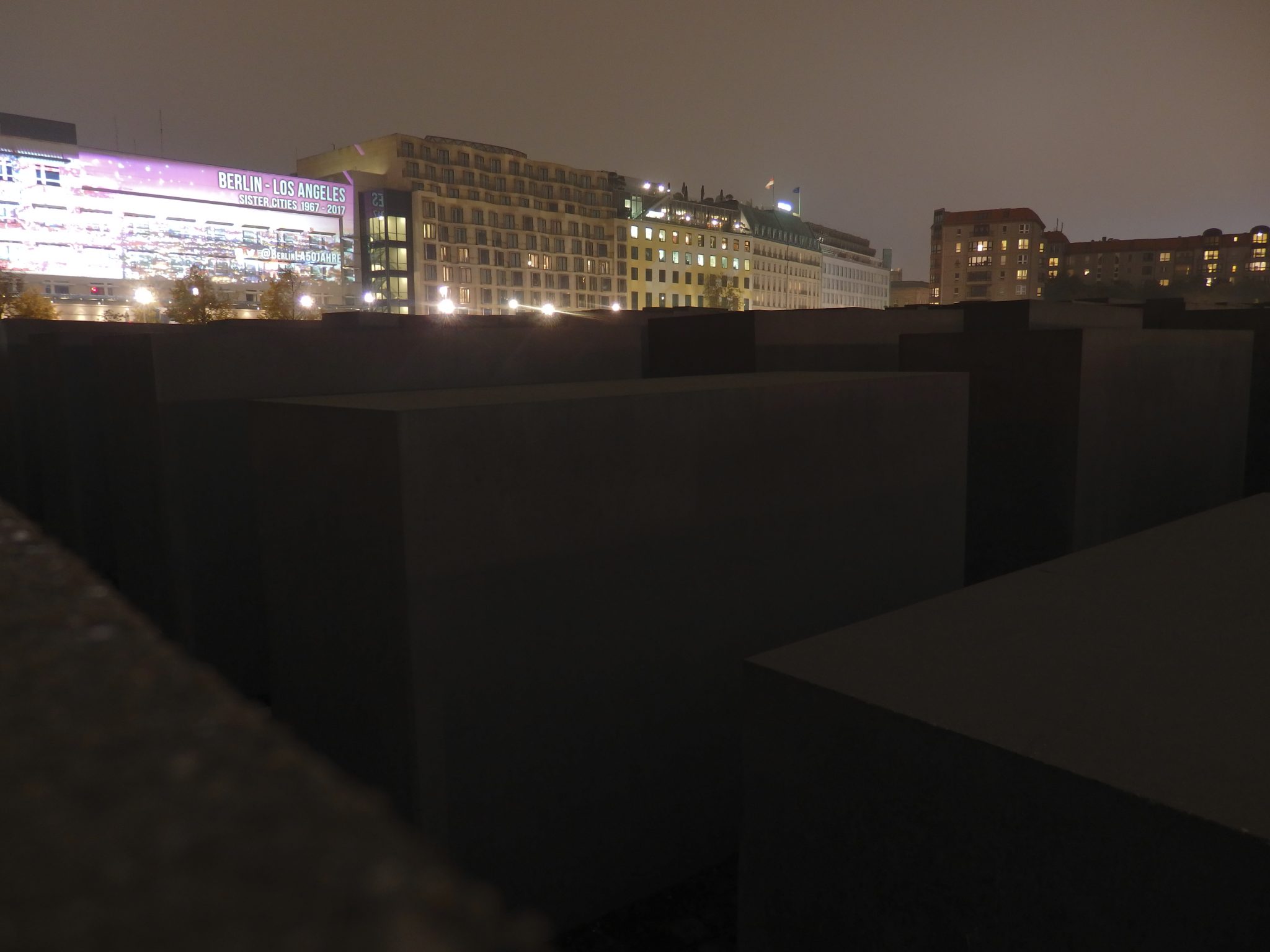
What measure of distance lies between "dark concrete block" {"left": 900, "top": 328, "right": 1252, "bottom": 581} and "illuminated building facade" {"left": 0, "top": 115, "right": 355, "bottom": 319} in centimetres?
6164

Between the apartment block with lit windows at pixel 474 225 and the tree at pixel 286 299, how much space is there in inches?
331

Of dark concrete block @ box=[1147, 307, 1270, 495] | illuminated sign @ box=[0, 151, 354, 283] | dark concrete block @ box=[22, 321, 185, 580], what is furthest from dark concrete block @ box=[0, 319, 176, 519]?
illuminated sign @ box=[0, 151, 354, 283]

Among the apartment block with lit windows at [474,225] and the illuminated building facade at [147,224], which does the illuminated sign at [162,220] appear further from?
the apartment block with lit windows at [474,225]

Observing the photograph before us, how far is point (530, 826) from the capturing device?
5523mm

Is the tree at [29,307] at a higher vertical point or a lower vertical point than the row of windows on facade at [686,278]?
lower

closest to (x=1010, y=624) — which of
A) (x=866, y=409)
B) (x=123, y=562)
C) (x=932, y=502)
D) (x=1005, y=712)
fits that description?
(x=1005, y=712)

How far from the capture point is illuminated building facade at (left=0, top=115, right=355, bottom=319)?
5756cm

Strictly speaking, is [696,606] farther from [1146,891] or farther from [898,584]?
[1146,891]

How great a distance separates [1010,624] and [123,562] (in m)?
8.34

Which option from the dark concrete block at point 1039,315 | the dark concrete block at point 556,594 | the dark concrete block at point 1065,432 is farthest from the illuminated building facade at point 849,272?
the dark concrete block at point 556,594

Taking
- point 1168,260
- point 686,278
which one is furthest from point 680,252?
point 1168,260

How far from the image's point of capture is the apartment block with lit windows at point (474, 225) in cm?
7300

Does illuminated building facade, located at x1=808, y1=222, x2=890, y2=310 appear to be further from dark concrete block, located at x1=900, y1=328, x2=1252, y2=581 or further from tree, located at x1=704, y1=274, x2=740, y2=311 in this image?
dark concrete block, located at x1=900, y1=328, x2=1252, y2=581

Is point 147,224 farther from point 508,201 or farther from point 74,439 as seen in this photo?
point 74,439
